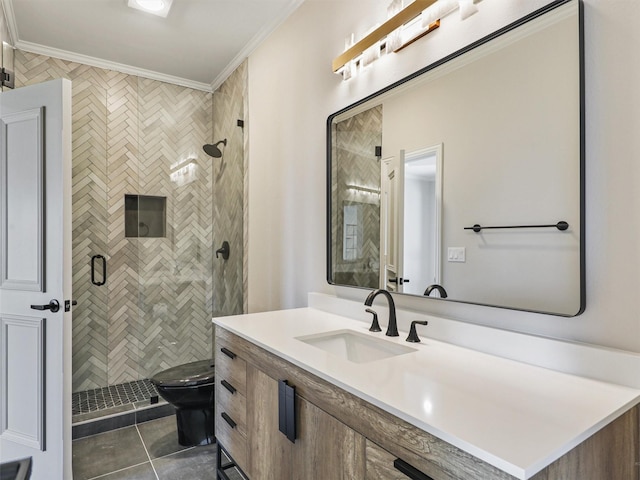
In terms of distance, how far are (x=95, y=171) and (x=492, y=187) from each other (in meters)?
3.05

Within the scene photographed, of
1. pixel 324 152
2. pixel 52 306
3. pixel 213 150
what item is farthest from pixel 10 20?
pixel 324 152

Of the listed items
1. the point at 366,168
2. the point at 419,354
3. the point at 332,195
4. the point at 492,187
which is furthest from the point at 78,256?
the point at 492,187

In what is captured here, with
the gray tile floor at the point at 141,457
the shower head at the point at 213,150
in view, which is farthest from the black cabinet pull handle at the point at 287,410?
the shower head at the point at 213,150

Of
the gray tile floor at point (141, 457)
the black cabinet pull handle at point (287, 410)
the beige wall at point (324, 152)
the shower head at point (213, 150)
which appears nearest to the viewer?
the beige wall at point (324, 152)

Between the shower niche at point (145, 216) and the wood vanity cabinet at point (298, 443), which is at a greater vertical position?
the shower niche at point (145, 216)

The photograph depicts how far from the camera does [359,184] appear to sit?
1.90 metres

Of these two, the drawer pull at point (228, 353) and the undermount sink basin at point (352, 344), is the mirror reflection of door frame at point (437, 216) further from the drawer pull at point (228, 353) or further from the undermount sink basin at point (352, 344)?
the drawer pull at point (228, 353)

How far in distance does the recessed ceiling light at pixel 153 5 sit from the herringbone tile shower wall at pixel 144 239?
2.42 feet

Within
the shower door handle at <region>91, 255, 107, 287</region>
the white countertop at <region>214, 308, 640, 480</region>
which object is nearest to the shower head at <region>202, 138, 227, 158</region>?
the shower door handle at <region>91, 255, 107, 287</region>

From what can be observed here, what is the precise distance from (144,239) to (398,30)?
106 inches

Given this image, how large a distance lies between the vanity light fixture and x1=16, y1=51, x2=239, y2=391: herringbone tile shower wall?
142 centimetres

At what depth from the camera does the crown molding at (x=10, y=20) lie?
7.54 feet

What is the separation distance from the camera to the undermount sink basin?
1.50 meters

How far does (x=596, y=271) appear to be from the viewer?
3.36 feet
